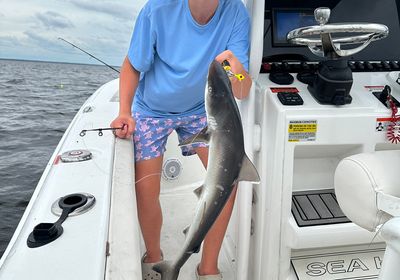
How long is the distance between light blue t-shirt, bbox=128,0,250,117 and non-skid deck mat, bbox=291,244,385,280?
1067mm

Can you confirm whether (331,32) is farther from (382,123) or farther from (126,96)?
(126,96)

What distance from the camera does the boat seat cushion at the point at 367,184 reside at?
963mm

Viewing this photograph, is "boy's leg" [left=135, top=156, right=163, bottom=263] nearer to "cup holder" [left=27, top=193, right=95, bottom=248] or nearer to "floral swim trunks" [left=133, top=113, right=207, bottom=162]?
"floral swim trunks" [left=133, top=113, right=207, bottom=162]

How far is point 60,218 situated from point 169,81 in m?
0.88

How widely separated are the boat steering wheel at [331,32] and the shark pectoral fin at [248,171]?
0.65 m

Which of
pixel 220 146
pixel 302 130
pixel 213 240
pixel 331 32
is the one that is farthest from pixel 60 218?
pixel 331 32

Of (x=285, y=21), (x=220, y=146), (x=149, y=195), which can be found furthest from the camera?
(x=285, y=21)

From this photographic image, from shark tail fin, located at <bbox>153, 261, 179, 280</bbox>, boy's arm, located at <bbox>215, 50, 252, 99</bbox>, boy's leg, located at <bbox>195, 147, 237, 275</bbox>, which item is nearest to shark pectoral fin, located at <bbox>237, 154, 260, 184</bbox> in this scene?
boy's arm, located at <bbox>215, 50, 252, 99</bbox>

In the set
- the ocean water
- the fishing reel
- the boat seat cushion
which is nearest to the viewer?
the boat seat cushion

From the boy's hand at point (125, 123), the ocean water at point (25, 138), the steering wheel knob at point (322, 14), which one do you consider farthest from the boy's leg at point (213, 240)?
the ocean water at point (25, 138)

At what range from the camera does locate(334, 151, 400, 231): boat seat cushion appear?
963 mm

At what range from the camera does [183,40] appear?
188 cm

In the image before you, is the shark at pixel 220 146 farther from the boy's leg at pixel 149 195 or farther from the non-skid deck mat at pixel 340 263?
the non-skid deck mat at pixel 340 263

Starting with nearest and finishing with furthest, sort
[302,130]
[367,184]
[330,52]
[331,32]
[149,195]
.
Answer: [367,184] → [331,32] → [330,52] → [302,130] → [149,195]
